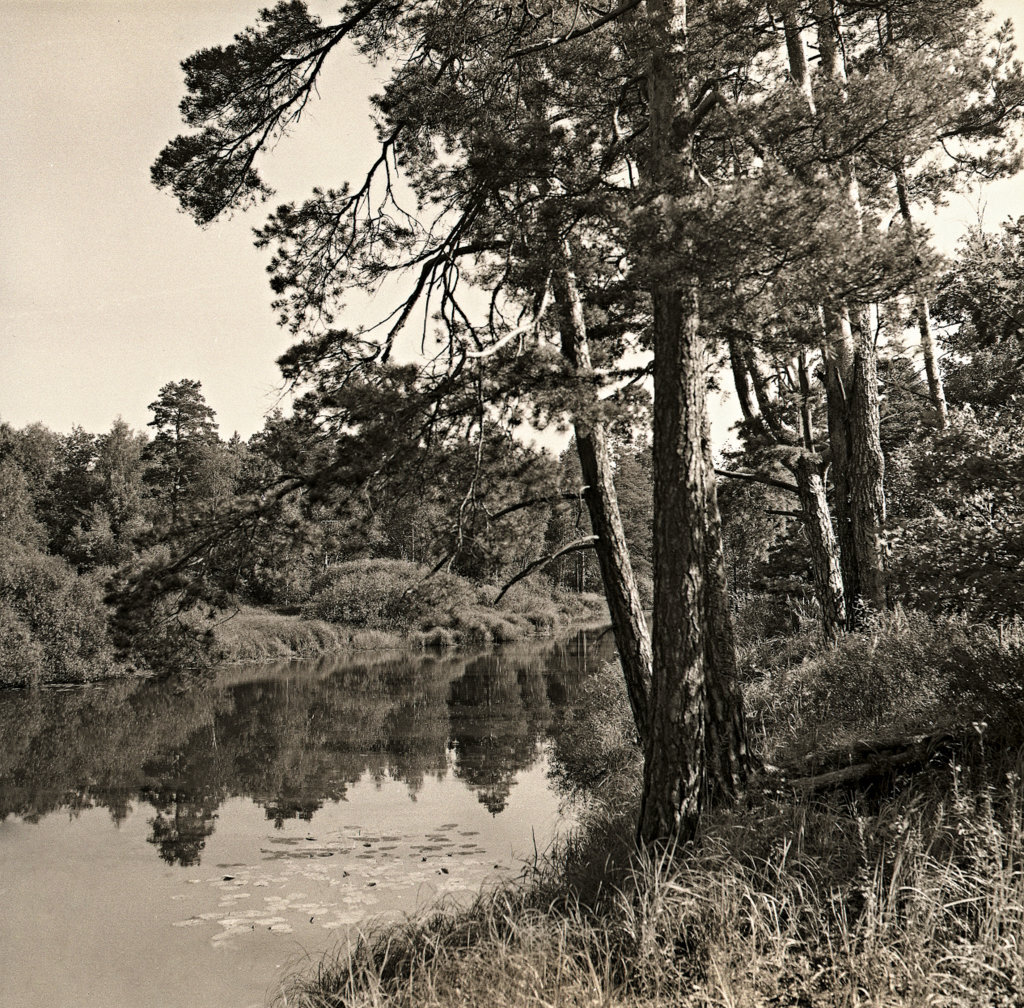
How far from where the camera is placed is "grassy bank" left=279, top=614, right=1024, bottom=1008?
142 inches

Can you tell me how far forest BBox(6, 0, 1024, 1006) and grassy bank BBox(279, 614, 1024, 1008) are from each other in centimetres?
3

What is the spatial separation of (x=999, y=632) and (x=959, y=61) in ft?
17.7

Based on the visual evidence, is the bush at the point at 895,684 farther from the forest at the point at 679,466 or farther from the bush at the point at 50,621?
the bush at the point at 50,621

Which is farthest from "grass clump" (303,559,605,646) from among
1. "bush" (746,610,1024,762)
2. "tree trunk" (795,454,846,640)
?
"bush" (746,610,1024,762)

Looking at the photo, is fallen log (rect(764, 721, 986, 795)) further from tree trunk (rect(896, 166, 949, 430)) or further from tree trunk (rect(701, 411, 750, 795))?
tree trunk (rect(896, 166, 949, 430))

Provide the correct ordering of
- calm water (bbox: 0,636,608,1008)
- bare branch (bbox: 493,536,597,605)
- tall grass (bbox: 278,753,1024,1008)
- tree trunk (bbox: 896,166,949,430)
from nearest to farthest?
1. tall grass (bbox: 278,753,1024,1008)
2. calm water (bbox: 0,636,608,1008)
3. bare branch (bbox: 493,536,597,605)
4. tree trunk (bbox: 896,166,949,430)

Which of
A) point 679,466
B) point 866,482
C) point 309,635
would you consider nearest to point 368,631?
point 309,635

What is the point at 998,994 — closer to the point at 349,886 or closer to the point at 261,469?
the point at 349,886

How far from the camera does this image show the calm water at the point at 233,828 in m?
6.62

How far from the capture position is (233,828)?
33.7 feet

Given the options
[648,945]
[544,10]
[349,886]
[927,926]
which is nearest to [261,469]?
[349,886]

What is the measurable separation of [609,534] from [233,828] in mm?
6066

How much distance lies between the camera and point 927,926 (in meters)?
3.73

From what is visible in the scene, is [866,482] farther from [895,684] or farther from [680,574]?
[680,574]
